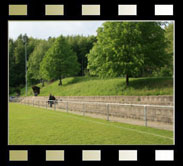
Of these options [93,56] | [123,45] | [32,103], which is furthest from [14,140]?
[32,103]

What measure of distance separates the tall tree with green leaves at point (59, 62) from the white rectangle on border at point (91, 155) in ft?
98.0

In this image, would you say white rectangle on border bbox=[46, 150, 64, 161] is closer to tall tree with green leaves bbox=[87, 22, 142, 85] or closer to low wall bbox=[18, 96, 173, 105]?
low wall bbox=[18, 96, 173, 105]

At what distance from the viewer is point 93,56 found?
22.2m

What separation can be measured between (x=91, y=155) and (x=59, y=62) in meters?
32.7

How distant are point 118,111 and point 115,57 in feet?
18.3

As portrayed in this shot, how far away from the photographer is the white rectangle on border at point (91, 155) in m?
3.88

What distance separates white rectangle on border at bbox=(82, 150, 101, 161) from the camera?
3885 mm

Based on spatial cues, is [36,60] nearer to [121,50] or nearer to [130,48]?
[121,50]

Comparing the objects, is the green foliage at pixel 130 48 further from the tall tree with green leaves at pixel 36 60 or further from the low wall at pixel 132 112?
the tall tree with green leaves at pixel 36 60

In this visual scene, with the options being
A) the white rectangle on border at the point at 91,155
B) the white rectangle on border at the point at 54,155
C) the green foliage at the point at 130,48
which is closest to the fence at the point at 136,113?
the green foliage at the point at 130,48

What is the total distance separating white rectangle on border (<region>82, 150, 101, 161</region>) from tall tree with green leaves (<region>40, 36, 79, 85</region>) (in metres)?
29.9

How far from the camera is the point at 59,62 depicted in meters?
36.0

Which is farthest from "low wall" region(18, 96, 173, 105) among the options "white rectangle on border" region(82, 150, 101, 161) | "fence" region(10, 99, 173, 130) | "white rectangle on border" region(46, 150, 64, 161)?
"white rectangle on border" region(46, 150, 64, 161)
